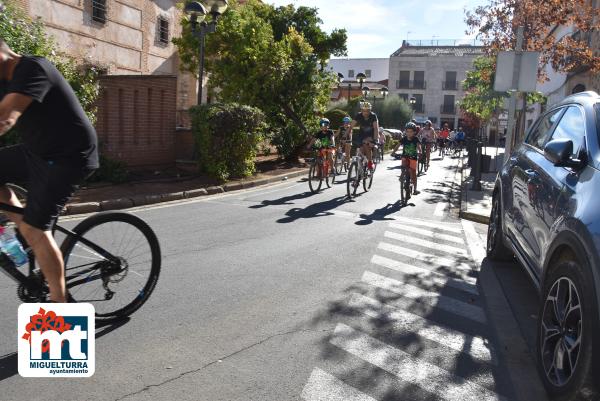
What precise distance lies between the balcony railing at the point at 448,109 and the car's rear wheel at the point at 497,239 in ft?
217

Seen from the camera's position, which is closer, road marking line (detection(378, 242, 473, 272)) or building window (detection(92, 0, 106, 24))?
road marking line (detection(378, 242, 473, 272))

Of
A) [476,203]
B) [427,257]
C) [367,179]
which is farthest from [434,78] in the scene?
[427,257]

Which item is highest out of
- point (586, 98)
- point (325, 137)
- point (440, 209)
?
point (586, 98)

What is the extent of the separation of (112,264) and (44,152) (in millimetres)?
979

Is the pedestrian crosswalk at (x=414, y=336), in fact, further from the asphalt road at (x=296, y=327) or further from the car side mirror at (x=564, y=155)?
the car side mirror at (x=564, y=155)

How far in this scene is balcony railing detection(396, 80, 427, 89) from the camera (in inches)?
2766

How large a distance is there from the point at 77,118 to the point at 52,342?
134 cm

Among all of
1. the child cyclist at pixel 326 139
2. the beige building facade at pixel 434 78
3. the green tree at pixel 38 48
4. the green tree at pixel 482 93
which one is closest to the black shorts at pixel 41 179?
the green tree at pixel 38 48

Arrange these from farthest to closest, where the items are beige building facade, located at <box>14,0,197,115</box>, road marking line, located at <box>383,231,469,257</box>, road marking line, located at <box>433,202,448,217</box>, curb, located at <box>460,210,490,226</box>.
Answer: beige building facade, located at <box>14,0,197,115</box>, road marking line, located at <box>433,202,448,217</box>, curb, located at <box>460,210,490,226</box>, road marking line, located at <box>383,231,469,257</box>

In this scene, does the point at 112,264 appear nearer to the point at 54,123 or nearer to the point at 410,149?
the point at 54,123

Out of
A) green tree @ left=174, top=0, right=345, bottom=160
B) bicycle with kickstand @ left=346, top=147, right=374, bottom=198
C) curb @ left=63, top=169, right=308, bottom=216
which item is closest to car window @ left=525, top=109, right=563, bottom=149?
bicycle with kickstand @ left=346, top=147, right=374, bottom=198

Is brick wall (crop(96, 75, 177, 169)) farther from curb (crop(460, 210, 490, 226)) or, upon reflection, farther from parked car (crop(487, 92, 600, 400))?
parked car (crop(487, 92, 600, 400))

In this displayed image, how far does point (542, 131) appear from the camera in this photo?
5.16 m

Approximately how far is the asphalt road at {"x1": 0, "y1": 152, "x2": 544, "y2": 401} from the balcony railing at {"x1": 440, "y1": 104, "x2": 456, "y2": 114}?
65295 mm
